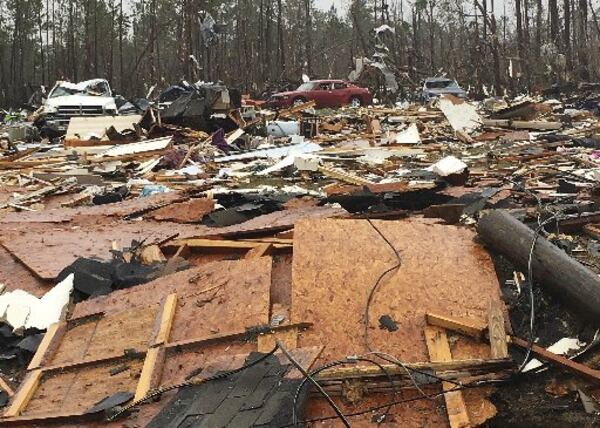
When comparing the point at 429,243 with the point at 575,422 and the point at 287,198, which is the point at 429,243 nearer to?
the point at 575,422

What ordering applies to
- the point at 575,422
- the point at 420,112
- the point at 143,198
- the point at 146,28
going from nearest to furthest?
the point at 575,422
the point at 143,198
the point at 420,112
the point at 146,28

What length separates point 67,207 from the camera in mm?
9328

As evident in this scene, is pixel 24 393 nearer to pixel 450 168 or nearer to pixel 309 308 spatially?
pixel 309 308

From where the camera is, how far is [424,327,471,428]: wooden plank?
10.4ft

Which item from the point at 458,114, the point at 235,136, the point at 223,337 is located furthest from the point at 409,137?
the point at 223,337

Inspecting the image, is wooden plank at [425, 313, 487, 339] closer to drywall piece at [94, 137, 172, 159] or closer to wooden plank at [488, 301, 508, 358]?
wooden plank at [488, 301, 508, 358]

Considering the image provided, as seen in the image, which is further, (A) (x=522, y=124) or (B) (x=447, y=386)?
(A) (x=522, y=124)

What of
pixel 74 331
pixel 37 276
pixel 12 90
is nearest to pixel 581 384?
pixel 74 331

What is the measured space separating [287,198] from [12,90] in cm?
4334

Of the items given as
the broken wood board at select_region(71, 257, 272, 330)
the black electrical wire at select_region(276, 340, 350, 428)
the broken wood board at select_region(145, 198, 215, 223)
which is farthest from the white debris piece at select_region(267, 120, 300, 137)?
the black electrical wire at select_region(276, 340, 350, 428)

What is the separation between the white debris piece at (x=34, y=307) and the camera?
15.9 feet

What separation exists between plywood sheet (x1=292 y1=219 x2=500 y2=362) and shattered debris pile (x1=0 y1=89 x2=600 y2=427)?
0.01m

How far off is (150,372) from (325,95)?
25293 millimetres

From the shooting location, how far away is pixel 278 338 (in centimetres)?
390
